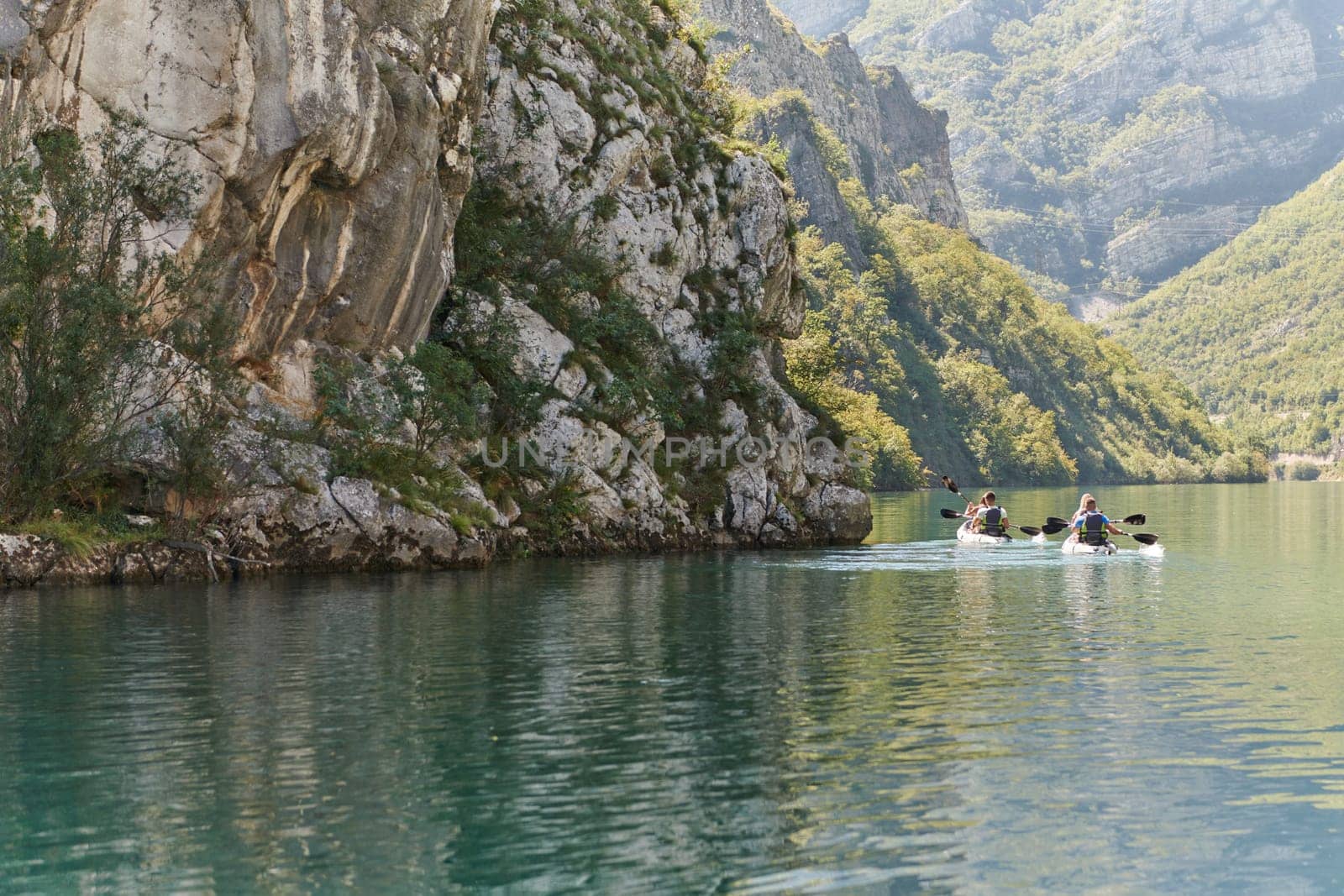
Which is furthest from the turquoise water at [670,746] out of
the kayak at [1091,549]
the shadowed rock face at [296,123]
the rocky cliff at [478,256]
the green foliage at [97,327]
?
the kayak at [1091,549]

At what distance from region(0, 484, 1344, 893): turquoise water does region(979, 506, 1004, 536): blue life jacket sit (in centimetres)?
2243

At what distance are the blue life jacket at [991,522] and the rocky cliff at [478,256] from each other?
502cm

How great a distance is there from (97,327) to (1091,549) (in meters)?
28.8

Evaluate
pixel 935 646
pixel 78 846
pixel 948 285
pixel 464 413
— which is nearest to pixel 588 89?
pixel 464 413

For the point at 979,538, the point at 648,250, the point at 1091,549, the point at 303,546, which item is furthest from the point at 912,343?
the point at 303,546

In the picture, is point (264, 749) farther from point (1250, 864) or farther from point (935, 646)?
point (935, 646)

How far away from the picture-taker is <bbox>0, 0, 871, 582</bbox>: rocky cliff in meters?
36.2

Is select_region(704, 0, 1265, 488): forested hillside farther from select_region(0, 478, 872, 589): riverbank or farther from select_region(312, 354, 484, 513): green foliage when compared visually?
select_region(312, 354, 484, 513): green foliage

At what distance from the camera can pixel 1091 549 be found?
43.9 meters

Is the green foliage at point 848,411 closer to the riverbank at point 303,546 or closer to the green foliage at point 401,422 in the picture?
the riverbank at point 303,546

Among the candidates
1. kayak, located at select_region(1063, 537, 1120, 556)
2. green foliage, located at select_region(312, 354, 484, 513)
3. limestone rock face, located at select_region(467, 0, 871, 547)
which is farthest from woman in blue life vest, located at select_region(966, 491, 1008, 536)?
green foliage, located at select_region(312, 354, 484, 513)

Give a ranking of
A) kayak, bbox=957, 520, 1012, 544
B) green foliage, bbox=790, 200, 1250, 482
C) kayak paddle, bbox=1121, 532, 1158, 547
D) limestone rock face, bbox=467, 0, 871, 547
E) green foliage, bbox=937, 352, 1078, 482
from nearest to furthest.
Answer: kayak paddle, bbox=1121, 532, 1158, 547, limestone rock face, bbox=467, 0, 871, 547, kayak, bbox=957, 520, 1012, 544, green foliage, bbox=790, 200, 1250, 482, green foliage, bbox=937, 352, 1078, 482

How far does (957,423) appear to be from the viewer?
16262 centimetres

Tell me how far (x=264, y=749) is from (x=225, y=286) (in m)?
25.4
